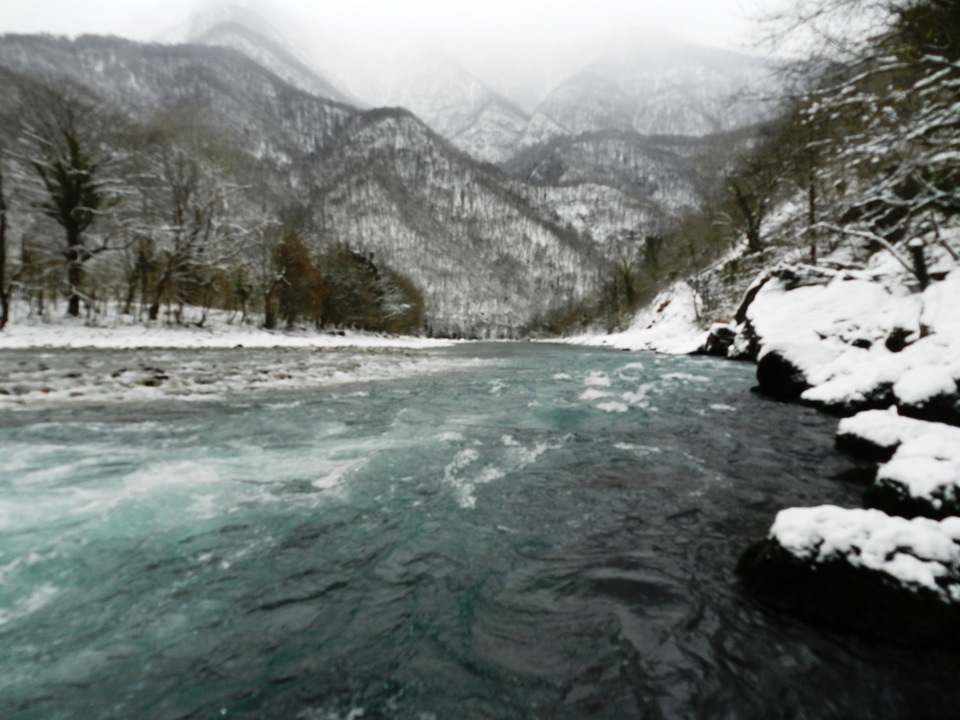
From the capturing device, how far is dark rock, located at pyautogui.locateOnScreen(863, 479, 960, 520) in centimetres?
314

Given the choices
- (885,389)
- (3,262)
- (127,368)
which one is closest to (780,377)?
(885,389)

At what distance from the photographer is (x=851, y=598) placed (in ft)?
8.21

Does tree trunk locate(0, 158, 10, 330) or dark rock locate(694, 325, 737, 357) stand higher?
tree trunk locate(0, 158, 10, 330)

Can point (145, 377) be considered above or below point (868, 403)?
below

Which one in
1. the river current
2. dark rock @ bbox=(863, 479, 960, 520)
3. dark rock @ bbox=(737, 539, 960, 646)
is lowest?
the river current

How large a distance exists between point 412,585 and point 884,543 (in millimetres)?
2788

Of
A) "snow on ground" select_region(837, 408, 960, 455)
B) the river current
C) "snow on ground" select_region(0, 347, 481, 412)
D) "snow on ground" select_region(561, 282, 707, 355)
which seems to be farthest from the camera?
"snow on ground" select_region(561, 282, 707, 355)

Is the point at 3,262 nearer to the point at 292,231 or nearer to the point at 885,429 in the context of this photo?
the point at 292,231

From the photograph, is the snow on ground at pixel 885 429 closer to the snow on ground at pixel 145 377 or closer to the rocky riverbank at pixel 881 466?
the rocky riverbank at pixel 881 466

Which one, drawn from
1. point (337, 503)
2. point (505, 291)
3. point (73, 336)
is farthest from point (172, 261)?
point (505, 291)

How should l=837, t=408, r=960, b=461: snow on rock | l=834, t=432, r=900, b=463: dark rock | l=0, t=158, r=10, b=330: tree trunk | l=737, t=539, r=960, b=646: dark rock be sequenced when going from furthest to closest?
l=0, t=158, r=10, b=330: tree trunk < l=834, t=432, r=900, b=463: dark rock < l=837, t=408, r=960, b=461: snow on rock < l=737, t=539, r=960, b=646: dark rock

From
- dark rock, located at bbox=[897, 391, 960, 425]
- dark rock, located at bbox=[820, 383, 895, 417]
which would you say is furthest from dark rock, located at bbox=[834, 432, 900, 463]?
dark rock, located at bbox=[820, 383, 895, 417]

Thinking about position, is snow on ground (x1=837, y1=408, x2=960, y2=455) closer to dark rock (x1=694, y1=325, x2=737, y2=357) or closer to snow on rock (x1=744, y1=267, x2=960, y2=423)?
snow on rock (x1=744, y1=267, x2=960, y2=423)

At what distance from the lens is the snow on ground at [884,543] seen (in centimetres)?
233
